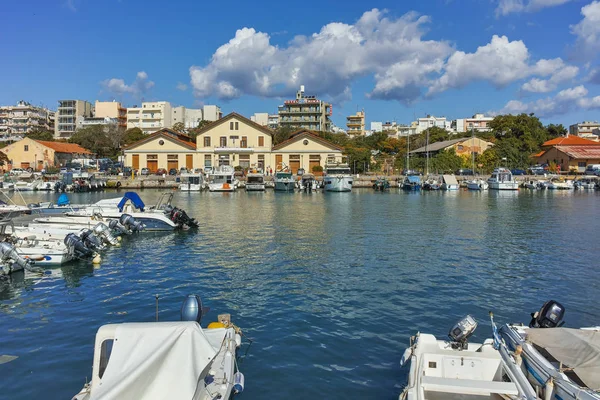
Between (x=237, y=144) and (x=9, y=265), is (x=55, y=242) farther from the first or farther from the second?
(x=237, y=144)

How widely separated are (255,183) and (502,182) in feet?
111

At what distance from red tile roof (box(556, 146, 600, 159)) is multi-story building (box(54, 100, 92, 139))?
384ft

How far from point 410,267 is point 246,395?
10762 mm

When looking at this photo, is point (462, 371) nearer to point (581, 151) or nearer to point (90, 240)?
point (90, 240)

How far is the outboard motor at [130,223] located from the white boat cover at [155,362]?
19660 mm

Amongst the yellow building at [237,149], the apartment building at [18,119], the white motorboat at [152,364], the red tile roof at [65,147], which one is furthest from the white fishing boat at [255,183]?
the apartment building at [18,119]

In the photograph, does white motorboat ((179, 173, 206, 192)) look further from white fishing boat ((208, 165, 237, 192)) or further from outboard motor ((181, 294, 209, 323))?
outboard motor ((181, 294, 209, 323))

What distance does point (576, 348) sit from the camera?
25.9 ft

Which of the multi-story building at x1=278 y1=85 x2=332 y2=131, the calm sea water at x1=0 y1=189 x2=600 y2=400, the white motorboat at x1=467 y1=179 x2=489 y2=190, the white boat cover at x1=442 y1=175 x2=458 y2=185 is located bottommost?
the calm sea water at x1=0 y1=189 x2=600 y2=400

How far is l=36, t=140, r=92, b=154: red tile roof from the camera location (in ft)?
282

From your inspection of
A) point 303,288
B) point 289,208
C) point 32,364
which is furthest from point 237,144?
point 32,364

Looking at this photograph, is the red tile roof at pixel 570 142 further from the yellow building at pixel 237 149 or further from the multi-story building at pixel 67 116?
the multi-story building at pixel 67 116

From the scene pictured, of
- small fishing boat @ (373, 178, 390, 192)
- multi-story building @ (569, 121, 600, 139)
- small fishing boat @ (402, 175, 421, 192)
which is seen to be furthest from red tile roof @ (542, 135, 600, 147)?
multi-story building @ (569, 121, 600, 139)

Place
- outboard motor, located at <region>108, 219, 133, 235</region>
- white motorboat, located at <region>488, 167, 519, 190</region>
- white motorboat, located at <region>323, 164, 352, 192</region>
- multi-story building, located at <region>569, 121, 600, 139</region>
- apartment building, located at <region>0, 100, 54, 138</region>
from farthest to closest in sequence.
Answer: multi-story building, located at <region>569, 121, 600, 139</region>, apartment building, located at <region>0, 100, 54, 138</region>, white motorboat, located at <region>488, 167, 519, 190</region>, white motorboat, located at <region>323, 164, 352, 192</region>, outboard motor, located at <region>108, 219, 133, 235</region>
